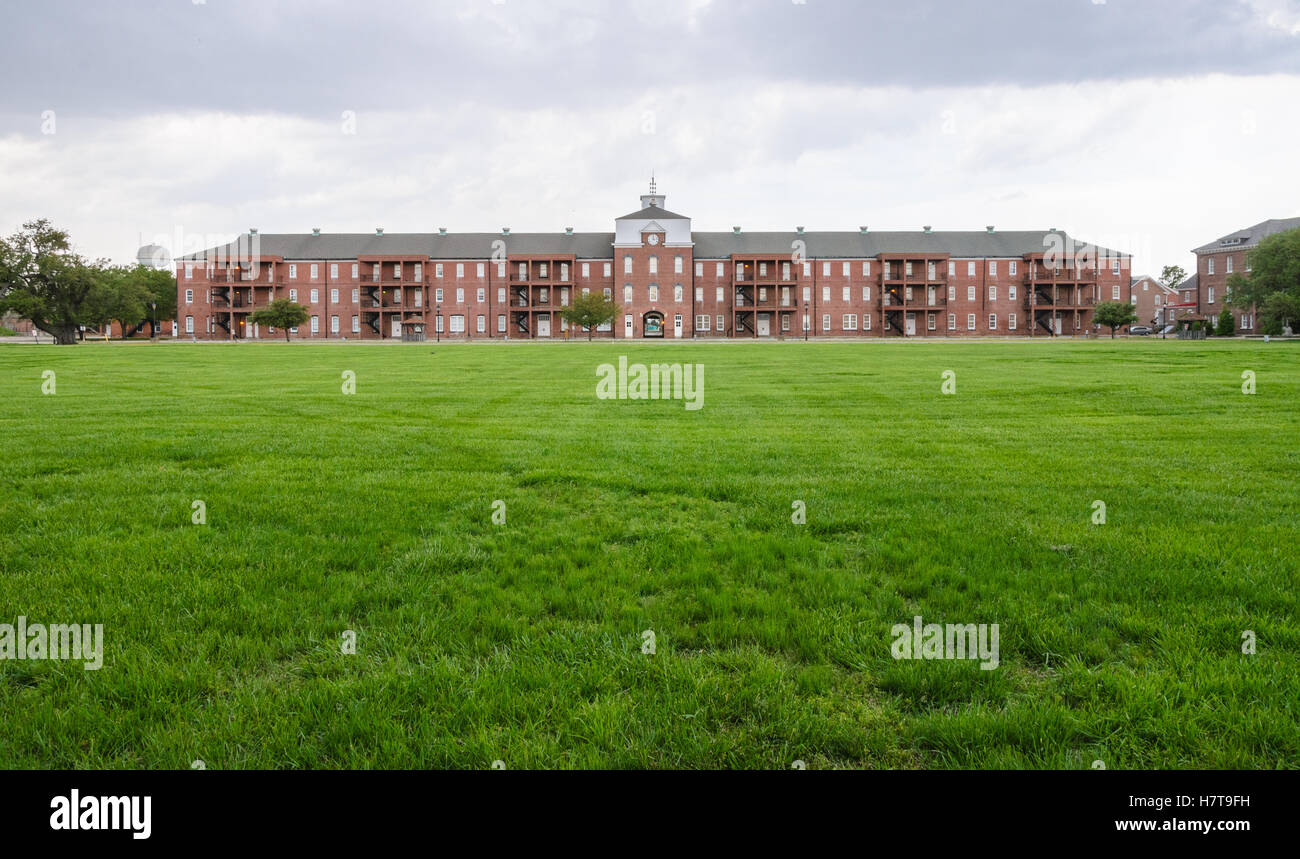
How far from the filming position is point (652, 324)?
8719 centimetres

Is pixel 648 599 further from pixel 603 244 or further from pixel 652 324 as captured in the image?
pixel 603 244

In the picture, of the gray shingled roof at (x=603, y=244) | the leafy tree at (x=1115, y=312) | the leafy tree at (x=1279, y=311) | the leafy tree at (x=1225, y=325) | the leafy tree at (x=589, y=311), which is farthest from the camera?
the gray shingled roof at (x=603, y=244)

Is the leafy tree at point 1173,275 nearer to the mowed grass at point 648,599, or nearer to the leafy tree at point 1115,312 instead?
the leafy tree at point 1115,312

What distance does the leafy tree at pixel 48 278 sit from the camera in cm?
6619

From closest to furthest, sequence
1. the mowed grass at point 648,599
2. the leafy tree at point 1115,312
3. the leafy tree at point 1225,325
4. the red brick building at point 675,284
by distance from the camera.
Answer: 1. the mowed grass at point 648,599
2. the leafy tree at point 1115,312
3. the leafy tree at point 1225,325
4. the red brick building at point 675,284

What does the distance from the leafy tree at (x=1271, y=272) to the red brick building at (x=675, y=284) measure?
17443 millimetres

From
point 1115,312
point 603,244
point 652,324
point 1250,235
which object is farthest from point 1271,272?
point 603,244

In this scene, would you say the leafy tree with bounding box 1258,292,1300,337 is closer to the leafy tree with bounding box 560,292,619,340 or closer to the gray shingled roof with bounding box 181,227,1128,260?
the gray shingled roof with bounding box 181,227,1128,260

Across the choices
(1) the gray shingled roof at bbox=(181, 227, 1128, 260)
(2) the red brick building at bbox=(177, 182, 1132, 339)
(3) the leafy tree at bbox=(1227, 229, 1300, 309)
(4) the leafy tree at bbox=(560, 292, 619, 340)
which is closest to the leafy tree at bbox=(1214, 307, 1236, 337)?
(3) the leafy tree at bbox=(1227, 229, 1300, 309)

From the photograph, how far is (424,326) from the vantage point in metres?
89.7

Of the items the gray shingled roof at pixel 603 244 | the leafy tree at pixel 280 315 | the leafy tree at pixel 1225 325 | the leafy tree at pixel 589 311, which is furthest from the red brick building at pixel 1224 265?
the leafy tree at pixel 280 315

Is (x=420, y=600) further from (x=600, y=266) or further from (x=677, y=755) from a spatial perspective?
(x=600, y=266)

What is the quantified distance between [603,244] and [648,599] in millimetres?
90668

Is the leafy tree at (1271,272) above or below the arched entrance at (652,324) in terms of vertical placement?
above
